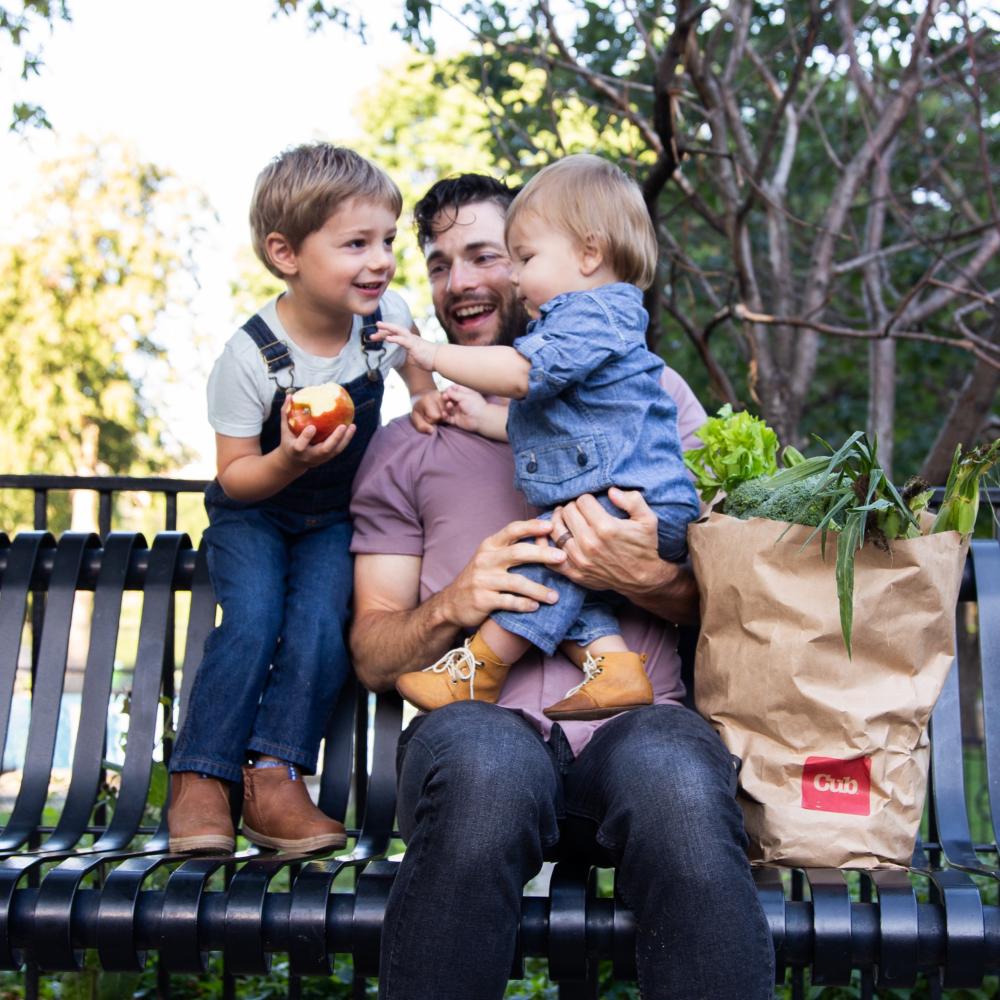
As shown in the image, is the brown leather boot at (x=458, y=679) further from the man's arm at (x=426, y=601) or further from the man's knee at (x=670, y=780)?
the man's knee at (x=670, y=780)

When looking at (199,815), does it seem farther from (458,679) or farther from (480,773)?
(480,773)

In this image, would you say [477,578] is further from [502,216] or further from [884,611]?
[502,216]

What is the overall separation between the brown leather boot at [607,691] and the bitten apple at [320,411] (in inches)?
25.4

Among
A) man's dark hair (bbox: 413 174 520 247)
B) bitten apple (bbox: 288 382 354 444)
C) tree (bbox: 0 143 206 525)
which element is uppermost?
tree (bbox: 0 143 206 525)

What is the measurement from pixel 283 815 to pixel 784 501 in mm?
1105

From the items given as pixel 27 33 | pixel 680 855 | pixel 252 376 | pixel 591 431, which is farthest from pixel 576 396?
pixel 27 33

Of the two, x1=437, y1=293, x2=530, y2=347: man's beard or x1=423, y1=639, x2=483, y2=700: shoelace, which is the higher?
x1=437, y1=293, x2=530, y2=347: man's beard

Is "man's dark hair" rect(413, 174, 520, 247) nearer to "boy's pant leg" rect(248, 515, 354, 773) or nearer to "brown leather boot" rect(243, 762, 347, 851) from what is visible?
"boy's pant leg" rect(248, 515, 354, 773)

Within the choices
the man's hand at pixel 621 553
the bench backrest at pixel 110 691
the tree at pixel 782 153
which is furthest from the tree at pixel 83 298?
the man's hand at pixel 621 553

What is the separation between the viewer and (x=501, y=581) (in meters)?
2.38

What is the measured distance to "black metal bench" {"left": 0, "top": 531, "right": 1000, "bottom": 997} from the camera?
201cm

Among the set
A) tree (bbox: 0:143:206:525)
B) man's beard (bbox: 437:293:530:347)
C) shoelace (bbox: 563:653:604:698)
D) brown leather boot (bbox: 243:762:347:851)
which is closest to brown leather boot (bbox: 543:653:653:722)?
shoelace (bbox: 563:653:604:698)

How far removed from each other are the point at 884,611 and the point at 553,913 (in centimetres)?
72

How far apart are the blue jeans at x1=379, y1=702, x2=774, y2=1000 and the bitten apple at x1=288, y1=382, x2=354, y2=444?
1.92ft
